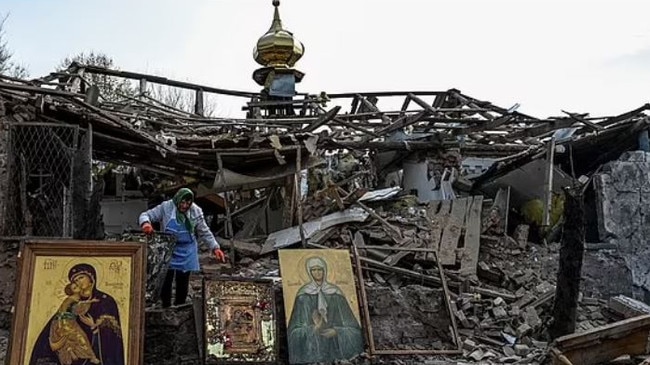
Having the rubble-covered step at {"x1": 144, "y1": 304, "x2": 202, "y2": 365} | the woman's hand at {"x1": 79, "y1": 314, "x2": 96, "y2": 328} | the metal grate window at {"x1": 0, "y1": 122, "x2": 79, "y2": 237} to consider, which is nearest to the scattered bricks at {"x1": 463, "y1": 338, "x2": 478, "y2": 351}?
the rubble-covered step at {"x1": 144, "y1": 304, "x2": 202, "y2": 365}

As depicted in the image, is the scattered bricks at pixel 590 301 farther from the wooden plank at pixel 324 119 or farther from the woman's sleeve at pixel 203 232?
the woman's sleeve at pixel 203 232

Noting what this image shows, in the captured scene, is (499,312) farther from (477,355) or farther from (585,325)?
(477,355)

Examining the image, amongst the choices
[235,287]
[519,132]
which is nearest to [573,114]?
[519,132]

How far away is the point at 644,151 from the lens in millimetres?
10031

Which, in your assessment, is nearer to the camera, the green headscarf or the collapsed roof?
the green headscarf

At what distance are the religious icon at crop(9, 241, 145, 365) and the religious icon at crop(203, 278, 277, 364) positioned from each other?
2.84 feet

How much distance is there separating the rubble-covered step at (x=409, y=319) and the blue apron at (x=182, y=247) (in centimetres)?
212

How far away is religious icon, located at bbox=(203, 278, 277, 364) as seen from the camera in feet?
21.0

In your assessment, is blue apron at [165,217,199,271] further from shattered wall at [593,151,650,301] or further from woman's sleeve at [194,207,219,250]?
shattered wall at [593,151,650,301]

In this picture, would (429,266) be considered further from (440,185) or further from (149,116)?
(149,116)

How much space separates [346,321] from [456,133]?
5.37 meters

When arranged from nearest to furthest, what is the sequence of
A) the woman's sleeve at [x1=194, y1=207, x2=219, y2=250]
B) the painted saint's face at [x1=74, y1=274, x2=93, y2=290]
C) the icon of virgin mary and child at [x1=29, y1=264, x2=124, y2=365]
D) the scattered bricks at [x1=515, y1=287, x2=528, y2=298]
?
→ the icon of virgin mary and child at [x1=29, y1=264, x2=124, y2=365]
the painted saint's face at [x1=74, y1=274, x2=93, y2=290]
the woman's sleeve at [x1=194, y1=207, x2=219, y2=250]
the scattered bricks at [x1=515, y1=287, x2=528, y2=298]

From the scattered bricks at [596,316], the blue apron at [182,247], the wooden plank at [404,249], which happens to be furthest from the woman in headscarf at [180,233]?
the scattered bricks at [596,316]

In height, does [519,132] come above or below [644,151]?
above
